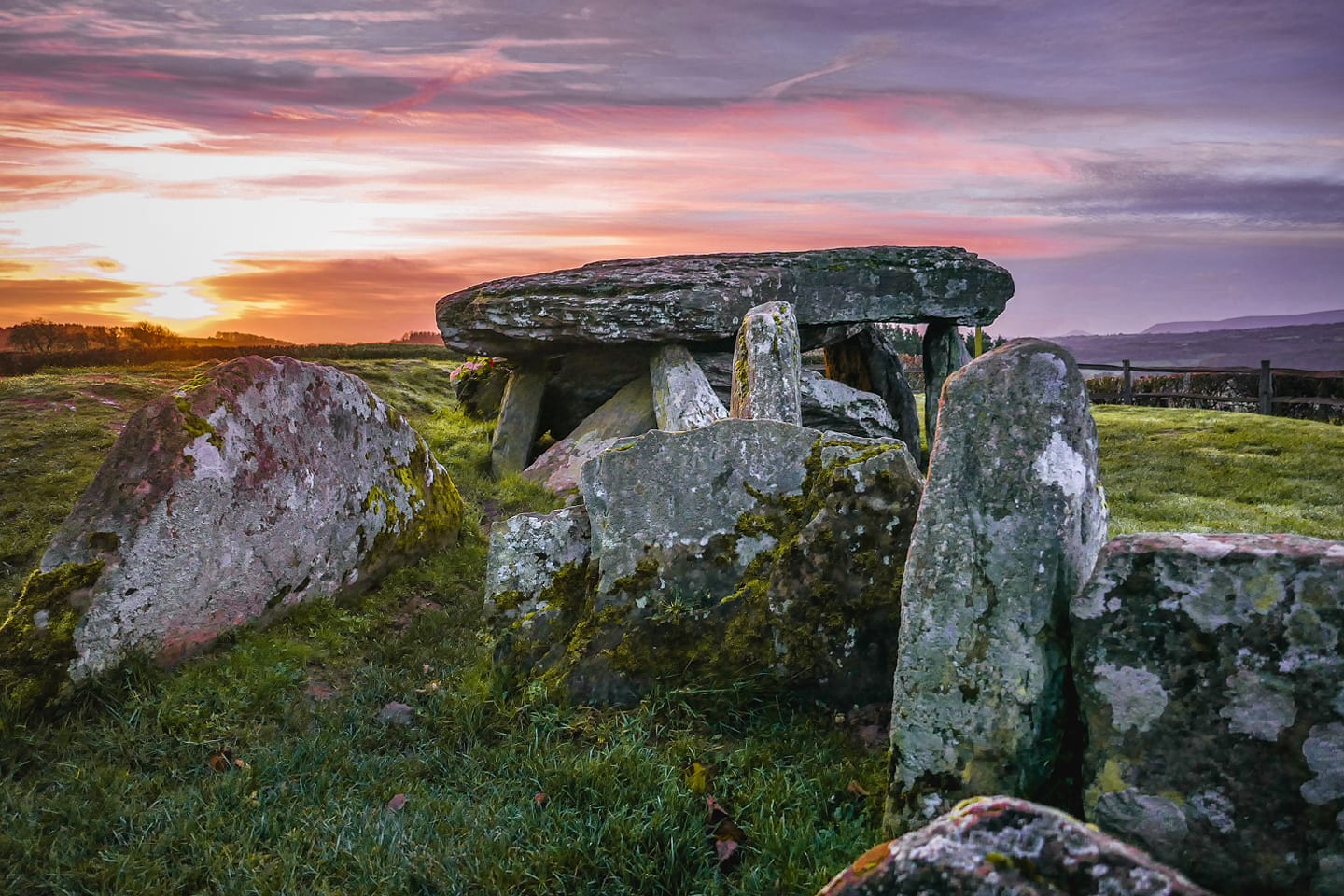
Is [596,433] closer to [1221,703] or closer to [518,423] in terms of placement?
[518,423]

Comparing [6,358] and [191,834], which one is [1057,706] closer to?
[191,834]

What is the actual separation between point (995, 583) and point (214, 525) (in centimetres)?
542

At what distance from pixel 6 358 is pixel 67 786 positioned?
20986mm

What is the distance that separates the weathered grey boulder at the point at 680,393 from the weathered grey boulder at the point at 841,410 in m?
1.77

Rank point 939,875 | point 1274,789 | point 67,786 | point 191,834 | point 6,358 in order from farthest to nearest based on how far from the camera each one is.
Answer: point 6,358 → point 67,786 → point 191,834 → point 1274,789 → point 939,875

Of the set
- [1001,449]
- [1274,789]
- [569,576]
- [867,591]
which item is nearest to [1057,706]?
[1274,789]

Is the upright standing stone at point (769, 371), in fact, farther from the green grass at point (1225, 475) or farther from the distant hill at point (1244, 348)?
the distant hill at point (1244, 348)

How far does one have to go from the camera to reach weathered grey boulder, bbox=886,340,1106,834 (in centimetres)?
389

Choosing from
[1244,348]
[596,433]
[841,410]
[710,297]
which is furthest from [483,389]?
[1244,348]

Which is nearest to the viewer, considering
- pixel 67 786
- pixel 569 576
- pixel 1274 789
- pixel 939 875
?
pixel 939 875

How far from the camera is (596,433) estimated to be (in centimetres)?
1352

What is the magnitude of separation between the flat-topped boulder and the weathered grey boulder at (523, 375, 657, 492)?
3.23 ft

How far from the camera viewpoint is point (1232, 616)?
346cm

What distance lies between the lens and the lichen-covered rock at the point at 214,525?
5.78 meters
